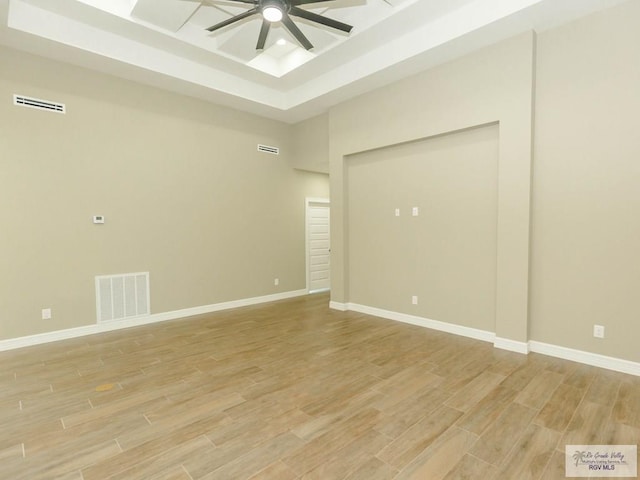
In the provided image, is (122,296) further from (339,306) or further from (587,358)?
(587,358)

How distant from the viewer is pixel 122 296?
4.68m

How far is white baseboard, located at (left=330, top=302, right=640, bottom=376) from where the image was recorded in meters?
3.13

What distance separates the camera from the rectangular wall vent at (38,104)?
3.90m

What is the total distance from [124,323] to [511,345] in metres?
5.02

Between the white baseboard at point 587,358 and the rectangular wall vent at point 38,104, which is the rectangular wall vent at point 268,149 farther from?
the white baseboard at point 587,358

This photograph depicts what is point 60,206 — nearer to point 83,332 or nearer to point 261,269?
point 83,332

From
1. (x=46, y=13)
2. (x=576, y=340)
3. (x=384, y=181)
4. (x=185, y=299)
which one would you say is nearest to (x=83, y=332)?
(x=185, y=299)

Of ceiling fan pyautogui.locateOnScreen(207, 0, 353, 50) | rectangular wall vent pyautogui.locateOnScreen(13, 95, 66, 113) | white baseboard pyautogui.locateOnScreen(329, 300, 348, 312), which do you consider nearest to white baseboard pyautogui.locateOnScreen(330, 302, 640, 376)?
white baseboard pyautogui.locateOnScreen(329, 300, 348, 312)

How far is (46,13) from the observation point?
3.65m

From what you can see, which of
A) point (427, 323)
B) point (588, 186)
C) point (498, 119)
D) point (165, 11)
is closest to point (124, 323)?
point (165, 11)

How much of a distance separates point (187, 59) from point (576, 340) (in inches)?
235

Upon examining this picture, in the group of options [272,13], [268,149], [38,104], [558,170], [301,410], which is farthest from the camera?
[268,149]

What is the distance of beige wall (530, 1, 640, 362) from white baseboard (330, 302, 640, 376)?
0.07m

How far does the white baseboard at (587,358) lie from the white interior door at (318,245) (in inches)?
167
